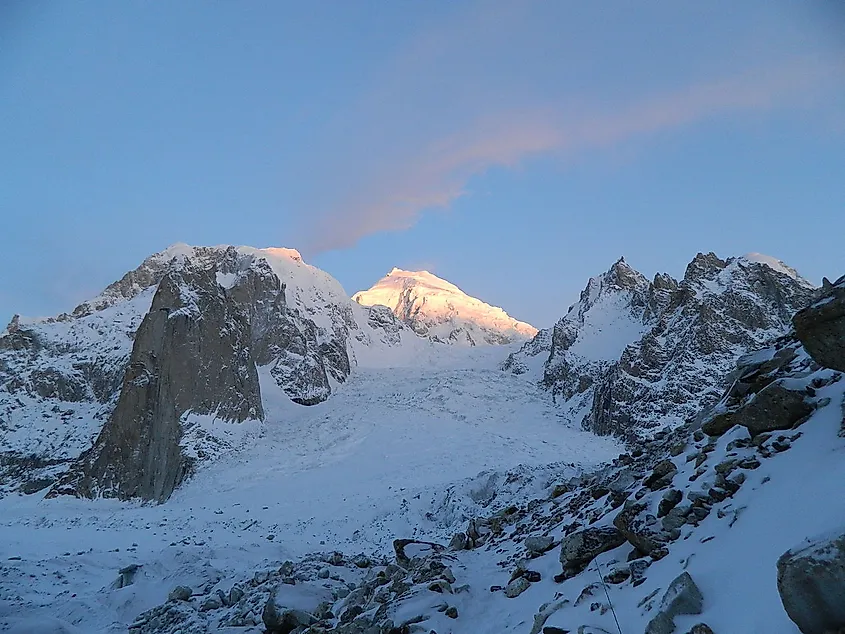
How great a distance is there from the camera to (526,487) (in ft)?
62.7

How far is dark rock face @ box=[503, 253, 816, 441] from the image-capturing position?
4219cm

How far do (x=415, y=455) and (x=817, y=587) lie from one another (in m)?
29.9

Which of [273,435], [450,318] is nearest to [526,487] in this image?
[273,435]

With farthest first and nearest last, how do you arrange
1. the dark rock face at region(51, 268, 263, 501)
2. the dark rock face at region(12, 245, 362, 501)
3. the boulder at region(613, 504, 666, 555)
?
the dark rock face at region(12, 245, 362, 501), the dark rock face at region(51, 268, 263, 501), the boulder at region(613, 504, 666, 555)

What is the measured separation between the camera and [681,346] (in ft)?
149

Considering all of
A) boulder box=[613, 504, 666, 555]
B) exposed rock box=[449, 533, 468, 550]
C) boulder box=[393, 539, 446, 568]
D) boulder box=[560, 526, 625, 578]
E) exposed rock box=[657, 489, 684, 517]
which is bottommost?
exposed rock box=[449, 533, 468, 550]

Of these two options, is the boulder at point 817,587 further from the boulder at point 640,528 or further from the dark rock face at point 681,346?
the dark rock face at point 681,346

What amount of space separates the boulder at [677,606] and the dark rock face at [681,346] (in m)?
38.7

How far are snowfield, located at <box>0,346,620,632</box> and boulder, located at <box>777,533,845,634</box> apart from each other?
1002cm

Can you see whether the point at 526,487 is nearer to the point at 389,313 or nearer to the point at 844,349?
the point at 844,349

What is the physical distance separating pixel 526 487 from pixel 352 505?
8555 millimetres

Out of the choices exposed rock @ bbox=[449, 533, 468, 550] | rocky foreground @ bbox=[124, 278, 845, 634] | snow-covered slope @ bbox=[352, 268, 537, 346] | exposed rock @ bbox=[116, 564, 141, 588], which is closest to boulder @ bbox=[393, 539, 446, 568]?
rocky foreground @ bbox=[124, 278, 845, 634]

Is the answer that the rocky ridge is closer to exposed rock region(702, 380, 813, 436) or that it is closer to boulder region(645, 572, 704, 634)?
exposed rock region(702, 380, 813, 436)

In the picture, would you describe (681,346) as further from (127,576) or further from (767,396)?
(127,576)
